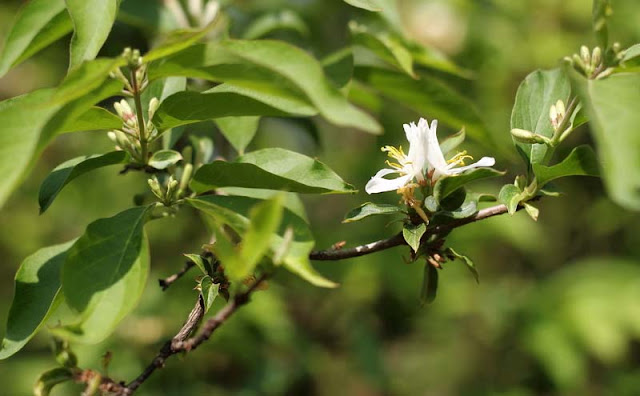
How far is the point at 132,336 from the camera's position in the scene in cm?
174

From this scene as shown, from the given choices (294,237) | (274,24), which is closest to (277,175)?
(294,237)

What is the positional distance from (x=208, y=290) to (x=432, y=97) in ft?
1.67

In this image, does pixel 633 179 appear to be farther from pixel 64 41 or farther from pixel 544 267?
pixel 544 267

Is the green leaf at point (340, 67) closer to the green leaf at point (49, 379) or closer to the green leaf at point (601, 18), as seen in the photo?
the green leaf at point (601, 18)

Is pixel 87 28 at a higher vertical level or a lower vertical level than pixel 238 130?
higher

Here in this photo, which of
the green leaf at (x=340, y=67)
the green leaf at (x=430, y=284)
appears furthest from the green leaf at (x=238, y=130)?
the green leaf at (x=430, y=284)

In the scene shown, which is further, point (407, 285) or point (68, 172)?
point (407, 285)

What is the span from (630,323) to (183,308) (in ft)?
4.23

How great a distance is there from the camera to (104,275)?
65 centimetres

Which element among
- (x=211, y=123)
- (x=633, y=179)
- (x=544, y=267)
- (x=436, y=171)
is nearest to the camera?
(x=633, y=179)

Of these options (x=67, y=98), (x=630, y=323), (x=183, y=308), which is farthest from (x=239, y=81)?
(x=630, y=323)

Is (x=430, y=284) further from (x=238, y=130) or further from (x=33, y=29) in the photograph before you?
(x=33, y=29)

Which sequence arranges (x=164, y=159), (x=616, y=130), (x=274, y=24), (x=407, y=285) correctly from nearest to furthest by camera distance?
(x=616, y=130), (x=164, y=159), (x=274, y=24), (x=407, y=285)

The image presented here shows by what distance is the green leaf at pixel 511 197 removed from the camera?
0.71m
